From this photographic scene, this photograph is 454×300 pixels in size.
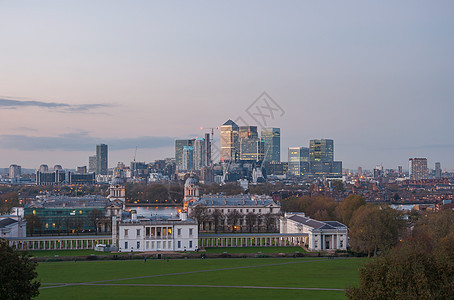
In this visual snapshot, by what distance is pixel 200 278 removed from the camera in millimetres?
49344

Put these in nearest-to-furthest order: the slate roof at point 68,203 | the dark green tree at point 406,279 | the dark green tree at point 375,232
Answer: the dark green tree at point 406,279 → the dark green tree at point 375,232 → the slate roof at point 68,203

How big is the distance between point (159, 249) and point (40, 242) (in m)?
14.3

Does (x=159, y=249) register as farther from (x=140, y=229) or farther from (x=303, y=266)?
(x=303, y=266)

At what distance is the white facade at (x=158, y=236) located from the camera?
236ft

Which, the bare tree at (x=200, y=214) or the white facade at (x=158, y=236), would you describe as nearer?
the white facade at (x=158, y=236)

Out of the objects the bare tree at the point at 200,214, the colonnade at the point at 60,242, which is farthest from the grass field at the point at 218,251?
the bare tree at the point at 200,214

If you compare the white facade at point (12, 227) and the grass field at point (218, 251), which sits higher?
the white facade at point (12, 227)

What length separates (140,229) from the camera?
238 ft

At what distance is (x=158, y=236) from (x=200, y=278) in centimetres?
2409

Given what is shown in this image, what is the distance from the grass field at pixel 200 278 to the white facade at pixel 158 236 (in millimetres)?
10473

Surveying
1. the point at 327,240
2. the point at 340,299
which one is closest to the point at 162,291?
the point at 340,299

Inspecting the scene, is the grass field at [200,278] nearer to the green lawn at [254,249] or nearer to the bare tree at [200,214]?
the green lawn at [254,249]

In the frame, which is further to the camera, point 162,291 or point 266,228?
point 266,228

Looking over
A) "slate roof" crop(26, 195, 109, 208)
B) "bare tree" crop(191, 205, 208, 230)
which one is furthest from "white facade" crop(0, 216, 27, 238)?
"bare tree" crop(191, 205, 208, 230)
